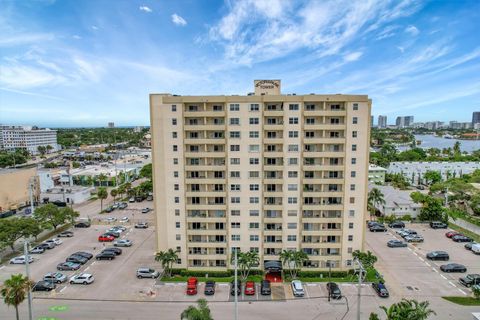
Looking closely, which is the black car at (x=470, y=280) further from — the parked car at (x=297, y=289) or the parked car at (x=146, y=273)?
the parked car at (x=146, y=273)

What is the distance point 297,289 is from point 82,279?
3239 centimetres

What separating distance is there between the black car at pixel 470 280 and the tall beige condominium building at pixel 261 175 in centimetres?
1523

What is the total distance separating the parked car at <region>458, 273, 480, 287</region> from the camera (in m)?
42.4

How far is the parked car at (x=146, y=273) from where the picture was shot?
152ft

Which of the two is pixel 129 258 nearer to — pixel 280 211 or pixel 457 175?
pixel 280 211

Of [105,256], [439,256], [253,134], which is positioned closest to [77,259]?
[105,256]

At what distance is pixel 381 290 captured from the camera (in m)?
40.6

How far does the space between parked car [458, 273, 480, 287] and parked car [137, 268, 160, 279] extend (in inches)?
1838

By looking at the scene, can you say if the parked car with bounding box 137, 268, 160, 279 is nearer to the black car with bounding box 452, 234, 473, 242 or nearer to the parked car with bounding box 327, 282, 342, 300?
the parked car with bounding box 327, 282, 342, 300

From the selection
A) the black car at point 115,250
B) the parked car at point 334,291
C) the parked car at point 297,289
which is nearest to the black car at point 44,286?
the black car at point 115,250

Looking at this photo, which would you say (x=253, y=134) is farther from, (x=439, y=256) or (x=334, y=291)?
(x=439, y=256)

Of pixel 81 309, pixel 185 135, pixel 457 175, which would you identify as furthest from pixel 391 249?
pixel 457 175

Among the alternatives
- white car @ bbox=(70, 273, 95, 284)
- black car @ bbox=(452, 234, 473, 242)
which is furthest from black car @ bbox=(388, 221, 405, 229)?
white car @ bbox=(70, 273, 95, 284)

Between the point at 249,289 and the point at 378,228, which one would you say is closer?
the point at 249,289
